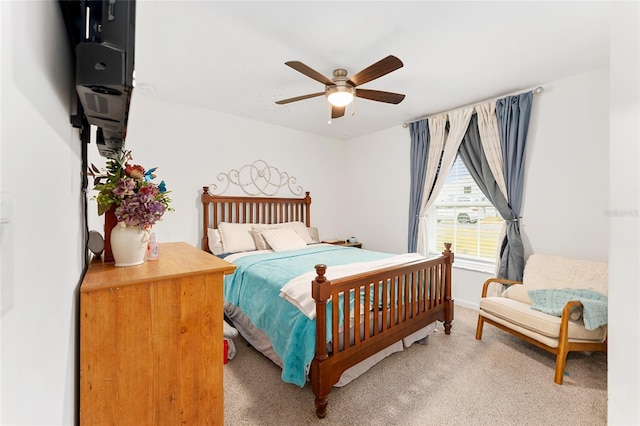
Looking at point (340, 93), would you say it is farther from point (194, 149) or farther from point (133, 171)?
point (194, 149)

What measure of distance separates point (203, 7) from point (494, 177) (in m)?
3.15

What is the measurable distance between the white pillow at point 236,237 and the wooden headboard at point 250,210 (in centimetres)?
23

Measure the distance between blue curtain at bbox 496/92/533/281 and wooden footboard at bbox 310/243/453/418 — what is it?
78 centimetres

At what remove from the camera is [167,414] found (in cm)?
99

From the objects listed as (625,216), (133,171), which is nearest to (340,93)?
(133,171)

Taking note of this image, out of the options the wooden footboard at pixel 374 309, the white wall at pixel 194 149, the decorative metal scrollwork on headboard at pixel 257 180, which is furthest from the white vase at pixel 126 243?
the decorative metal scrollwork on headboard at pixel 257 180

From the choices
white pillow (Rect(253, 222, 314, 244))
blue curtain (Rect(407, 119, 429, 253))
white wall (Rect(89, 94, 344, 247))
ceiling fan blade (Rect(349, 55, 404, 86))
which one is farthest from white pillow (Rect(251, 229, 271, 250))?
ceiling fan blade (Rect(349, 55, 404, 86))

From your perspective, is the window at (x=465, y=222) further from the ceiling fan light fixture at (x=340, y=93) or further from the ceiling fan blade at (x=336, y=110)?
the ceiling fan light fixture at (x=340, y=93)

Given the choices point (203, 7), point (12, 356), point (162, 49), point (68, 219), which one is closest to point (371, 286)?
point (68, 219)

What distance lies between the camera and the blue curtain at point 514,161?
9.43 ft

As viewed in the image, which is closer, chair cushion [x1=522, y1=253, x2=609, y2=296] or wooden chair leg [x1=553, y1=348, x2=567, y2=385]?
wooden chair leg [x1=553, y1=348, x2=567, y2=385]

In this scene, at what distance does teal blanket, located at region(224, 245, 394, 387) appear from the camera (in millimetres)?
1793

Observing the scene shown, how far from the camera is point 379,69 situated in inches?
77.4

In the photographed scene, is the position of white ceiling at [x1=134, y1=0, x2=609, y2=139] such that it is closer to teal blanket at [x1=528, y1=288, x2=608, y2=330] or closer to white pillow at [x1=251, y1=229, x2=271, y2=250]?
white pillow at [x1=251, y1=229, x2=271, y2=250]
